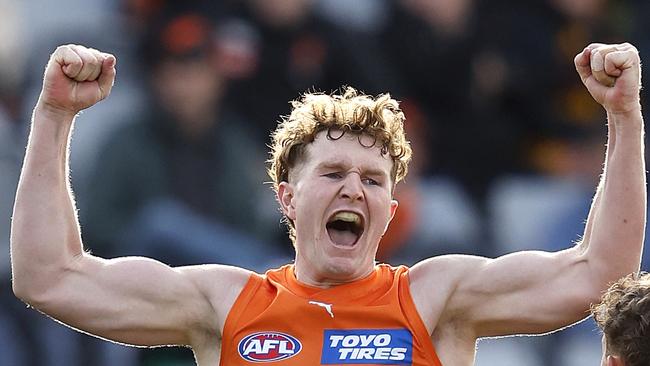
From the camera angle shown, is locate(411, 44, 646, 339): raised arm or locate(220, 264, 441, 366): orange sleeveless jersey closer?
locate(411, 44, 646, 339): raised arm

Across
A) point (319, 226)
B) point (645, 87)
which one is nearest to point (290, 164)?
point (319, 226)

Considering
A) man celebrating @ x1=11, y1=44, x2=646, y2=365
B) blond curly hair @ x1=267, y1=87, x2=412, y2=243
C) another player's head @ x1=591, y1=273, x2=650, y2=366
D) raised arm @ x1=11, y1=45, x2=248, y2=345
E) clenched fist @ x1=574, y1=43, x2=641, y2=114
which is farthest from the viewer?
blond curly hair @ x1=267, y1=87, x2=412, y2=243

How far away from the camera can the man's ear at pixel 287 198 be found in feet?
15.6

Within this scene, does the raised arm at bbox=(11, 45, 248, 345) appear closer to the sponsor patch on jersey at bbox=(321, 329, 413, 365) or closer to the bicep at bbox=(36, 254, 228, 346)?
the bicep at bbox=(36, 254, 228, 346)

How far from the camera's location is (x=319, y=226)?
4594 millimetres

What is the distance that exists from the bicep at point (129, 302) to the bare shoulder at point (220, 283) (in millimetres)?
22

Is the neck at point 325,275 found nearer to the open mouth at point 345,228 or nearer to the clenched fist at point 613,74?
the open mouth at point 345,228

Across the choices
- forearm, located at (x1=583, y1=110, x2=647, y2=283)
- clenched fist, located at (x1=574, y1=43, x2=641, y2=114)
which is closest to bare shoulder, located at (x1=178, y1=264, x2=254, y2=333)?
forearm, located at (x1=583, y1=110, x2=647, y2=283)

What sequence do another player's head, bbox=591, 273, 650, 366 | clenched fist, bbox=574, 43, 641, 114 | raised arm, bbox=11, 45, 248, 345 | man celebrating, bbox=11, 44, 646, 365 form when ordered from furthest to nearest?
raised arm, bbox=11, 45, 248, 345, man celebrating, bbox=11, 44, 646, 365, clenched fist, bbox=574, 43, 641, 114, another player's head, bbox=591, 273, 650, 366

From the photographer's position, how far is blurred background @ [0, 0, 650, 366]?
26.0ft

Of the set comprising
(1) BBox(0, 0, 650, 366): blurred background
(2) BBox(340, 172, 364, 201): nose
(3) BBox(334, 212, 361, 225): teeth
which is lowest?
(3) BBox(334, 212, 361, 225): teeth

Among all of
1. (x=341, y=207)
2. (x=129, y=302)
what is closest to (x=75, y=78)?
(x=129, y=302)

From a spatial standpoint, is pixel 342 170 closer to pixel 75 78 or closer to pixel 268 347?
pixel 268 347

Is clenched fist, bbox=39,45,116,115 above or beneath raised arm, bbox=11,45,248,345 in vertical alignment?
above
